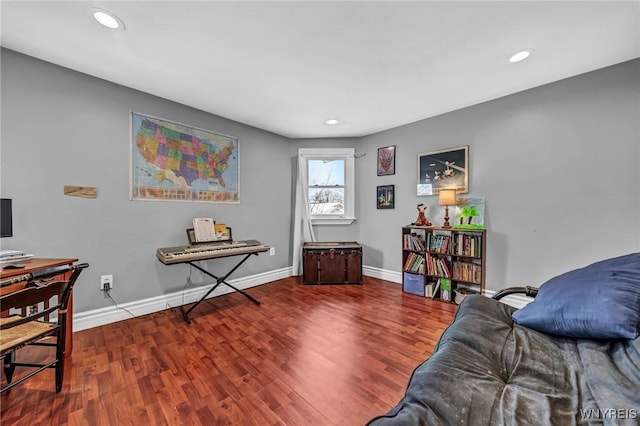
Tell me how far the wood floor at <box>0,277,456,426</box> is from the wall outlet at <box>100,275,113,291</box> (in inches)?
13.9

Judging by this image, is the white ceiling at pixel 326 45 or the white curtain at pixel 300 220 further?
the white curtain at pixel 300 220

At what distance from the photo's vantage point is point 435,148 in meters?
3.28

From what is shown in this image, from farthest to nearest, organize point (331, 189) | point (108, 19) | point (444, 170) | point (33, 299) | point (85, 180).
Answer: point (331, 189)
point (444, 170)
point (85, 180)
point (108, 19)
point (33, 299)

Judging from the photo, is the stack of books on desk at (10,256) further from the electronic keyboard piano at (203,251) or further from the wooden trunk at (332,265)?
the wooden trunk at (332,265)

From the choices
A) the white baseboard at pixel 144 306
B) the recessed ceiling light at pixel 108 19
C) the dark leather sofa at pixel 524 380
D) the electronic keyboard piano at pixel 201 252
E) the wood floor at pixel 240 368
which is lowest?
the wood floor at pixel 240 368

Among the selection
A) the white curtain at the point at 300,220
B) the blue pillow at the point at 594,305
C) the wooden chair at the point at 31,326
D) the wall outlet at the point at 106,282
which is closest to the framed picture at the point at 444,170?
the white curtain at the point at 300,220

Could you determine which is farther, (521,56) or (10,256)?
(521,56)

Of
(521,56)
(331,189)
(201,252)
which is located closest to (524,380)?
(521,56)

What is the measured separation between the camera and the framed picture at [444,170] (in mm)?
3035

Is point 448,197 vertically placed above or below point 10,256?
above

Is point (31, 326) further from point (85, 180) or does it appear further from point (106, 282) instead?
point (85, 180)

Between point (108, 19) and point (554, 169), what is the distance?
391cm

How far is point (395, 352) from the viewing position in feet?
6.17

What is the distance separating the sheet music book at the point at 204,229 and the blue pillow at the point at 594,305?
9.07ft
